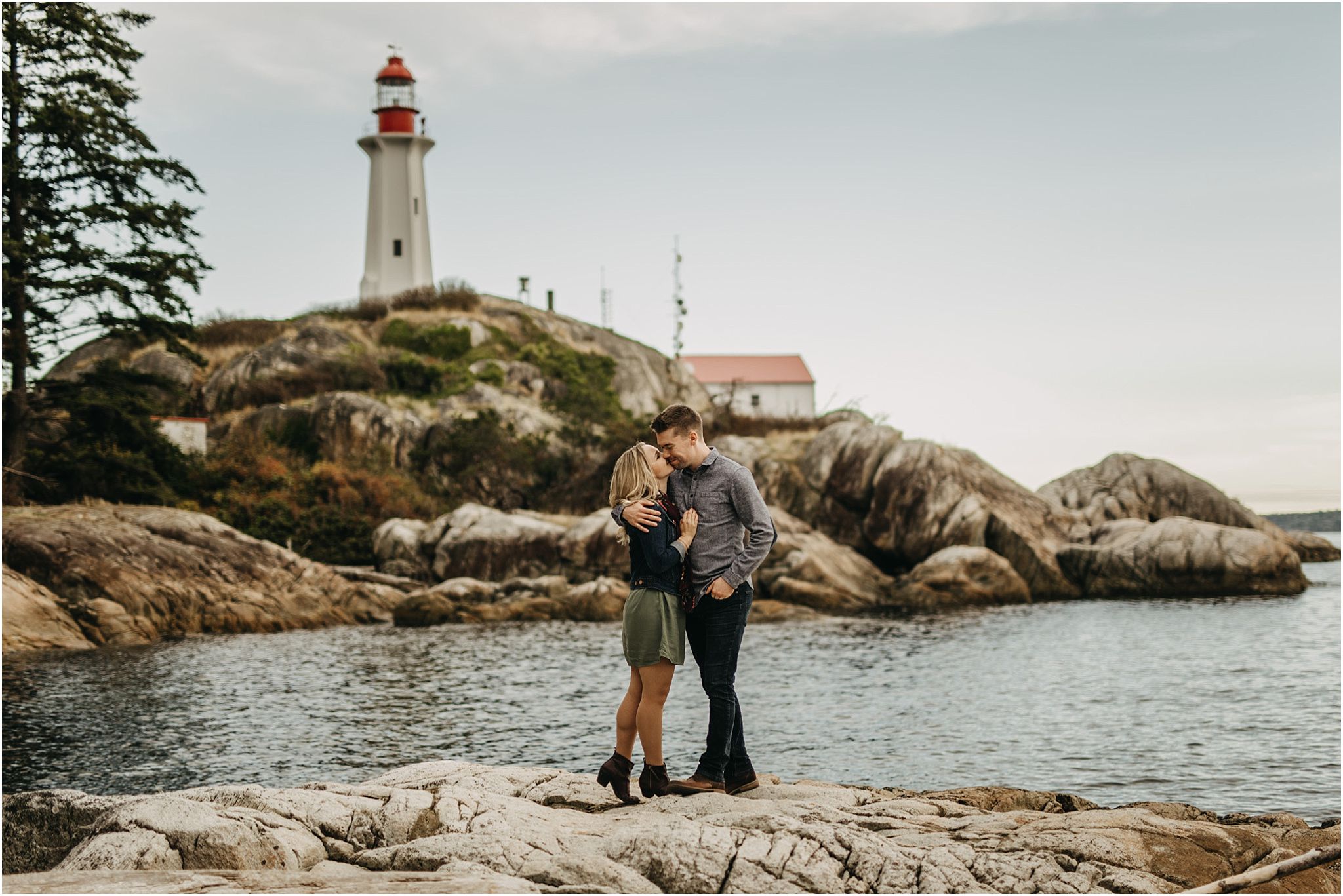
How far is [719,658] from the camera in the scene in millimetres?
7395

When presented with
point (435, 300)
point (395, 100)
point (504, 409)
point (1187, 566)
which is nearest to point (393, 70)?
point (395, 100)

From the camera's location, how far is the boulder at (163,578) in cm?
2370

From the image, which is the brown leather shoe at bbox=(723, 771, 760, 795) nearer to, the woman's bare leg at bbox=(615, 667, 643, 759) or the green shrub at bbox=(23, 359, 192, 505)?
the woman's bare leg at bbox=(615, 667, 643, 759)

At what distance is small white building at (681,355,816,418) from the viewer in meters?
61.6

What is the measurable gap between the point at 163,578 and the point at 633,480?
21.7 m

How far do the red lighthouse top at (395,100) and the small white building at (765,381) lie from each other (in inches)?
725

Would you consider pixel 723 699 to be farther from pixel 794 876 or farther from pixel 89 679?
pixel 89 679

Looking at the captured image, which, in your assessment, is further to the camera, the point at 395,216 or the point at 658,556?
the point at 395,216

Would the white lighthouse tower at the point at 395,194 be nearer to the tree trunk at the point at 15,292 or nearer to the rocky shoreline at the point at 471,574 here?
the rocky shoreline at the point at 471,574

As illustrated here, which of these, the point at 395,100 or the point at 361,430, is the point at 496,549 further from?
the point at 395,100

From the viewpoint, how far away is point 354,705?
1636 centimetres

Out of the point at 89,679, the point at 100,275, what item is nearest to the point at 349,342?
the point at 100,275

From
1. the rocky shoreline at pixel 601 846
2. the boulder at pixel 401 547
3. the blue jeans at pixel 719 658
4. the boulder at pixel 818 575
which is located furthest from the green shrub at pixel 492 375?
the blue jeans at pixel 719 658

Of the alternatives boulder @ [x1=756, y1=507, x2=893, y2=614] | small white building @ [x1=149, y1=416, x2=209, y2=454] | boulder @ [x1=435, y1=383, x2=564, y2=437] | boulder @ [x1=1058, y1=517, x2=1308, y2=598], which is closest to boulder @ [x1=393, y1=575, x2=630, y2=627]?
boulder @ [x1=756, y1=507, x2=893, y2=614]
